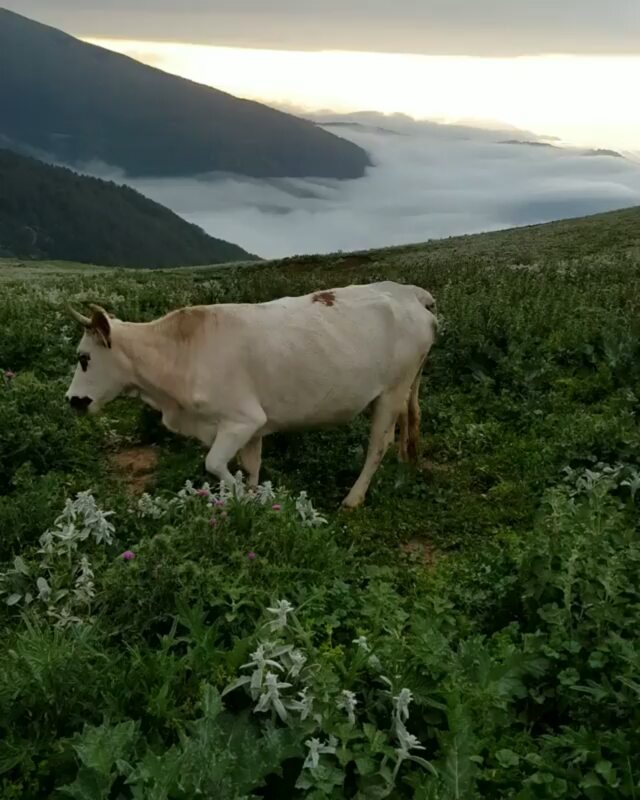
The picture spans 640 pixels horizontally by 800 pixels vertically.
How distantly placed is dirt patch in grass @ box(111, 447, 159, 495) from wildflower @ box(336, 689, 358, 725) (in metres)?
5.75

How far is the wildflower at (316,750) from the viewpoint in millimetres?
4477

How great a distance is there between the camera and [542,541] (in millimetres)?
6605

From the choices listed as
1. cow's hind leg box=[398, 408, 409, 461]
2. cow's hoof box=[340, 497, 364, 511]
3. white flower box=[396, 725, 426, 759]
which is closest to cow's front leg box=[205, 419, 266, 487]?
cow's hoof box=[340, 497, 364, 511]

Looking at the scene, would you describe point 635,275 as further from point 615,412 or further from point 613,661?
point 613,661

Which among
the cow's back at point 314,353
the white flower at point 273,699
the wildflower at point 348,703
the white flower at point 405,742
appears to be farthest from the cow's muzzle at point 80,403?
the white flower at point 405,742

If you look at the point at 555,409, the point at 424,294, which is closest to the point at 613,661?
the point at 424,294

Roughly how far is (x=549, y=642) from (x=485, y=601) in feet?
3.34

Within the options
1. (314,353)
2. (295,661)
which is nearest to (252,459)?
(314,353)

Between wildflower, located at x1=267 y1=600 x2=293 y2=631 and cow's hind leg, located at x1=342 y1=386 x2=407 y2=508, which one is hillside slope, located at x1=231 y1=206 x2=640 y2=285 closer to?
cow's hind leg, located at x1=342 y1=386 x2=407 y2=508

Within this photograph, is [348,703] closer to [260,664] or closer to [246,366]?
[260,664]

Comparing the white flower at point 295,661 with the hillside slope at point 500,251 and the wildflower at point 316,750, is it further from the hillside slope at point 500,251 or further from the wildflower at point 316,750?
the hillside slope at point 500,251

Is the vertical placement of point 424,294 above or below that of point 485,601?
above

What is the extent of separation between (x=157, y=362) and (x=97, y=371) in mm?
→ 646

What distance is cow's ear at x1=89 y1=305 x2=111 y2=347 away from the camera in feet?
30.4
